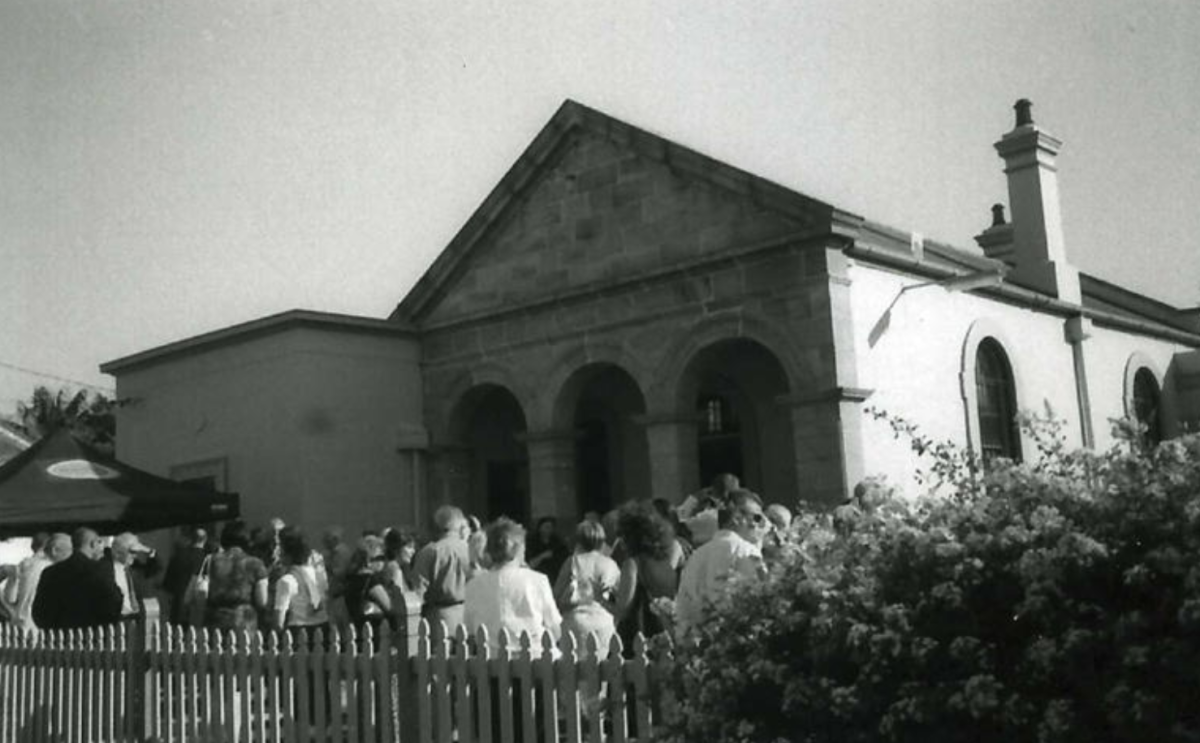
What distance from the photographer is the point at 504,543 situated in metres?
6.37

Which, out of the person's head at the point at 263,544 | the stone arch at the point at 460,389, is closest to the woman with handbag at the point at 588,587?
the person's head at the point at 263,544

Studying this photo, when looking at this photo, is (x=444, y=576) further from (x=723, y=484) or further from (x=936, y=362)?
(x=936, y=362)

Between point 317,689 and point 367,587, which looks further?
point 367,587

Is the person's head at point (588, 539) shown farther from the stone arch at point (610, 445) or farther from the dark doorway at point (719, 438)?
the stone arch at point (610, 445)

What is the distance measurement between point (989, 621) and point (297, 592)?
6.14 m

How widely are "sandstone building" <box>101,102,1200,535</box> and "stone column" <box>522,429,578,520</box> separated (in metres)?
0.03

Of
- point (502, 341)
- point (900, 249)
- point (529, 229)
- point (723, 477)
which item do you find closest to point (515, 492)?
point (502, 341)

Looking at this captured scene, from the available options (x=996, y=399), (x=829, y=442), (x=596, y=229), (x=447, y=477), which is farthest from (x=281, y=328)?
(x=996, y=399)

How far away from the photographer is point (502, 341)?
16188 mm

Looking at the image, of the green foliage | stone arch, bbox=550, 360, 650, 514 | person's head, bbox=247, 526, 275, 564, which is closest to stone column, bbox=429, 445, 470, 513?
stone arch, bbox=550, 360, 650, 514

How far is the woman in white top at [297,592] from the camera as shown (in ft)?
28.0

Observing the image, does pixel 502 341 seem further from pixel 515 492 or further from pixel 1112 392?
pixel 1112 392

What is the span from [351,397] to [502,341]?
2265mm

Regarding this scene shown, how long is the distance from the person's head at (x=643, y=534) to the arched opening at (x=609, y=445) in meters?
9.37
